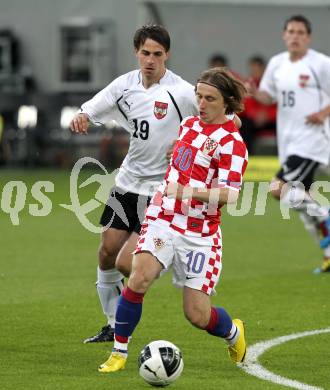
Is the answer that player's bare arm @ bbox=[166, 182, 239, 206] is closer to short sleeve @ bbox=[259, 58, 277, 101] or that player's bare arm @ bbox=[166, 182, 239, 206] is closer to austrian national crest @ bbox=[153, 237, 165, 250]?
austrian national crest @ bbox=[153, 237, 165, 250]

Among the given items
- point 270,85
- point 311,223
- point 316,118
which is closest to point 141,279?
point 311,223

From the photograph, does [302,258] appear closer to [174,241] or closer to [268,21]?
[174,241]

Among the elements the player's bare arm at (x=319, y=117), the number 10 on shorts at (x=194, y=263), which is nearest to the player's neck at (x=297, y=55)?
the player's bare arm at (x=319, y=117)

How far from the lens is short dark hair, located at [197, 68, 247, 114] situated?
8.24 meters

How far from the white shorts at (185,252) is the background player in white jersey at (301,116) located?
5404mm

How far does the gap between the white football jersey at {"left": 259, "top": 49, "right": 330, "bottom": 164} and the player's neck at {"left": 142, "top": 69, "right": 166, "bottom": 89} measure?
4.84 meters

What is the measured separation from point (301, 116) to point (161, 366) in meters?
6.65

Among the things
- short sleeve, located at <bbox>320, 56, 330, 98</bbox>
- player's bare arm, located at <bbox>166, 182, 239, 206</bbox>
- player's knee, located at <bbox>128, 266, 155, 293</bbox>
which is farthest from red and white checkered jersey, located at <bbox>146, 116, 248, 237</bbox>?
short sleeve, located at <bbox>320, 56, 330, 98</bbox>

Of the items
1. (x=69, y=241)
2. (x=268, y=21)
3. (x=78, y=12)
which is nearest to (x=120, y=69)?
(x=78, y=12)

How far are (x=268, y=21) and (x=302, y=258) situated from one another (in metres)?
13.4

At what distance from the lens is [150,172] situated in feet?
30.6

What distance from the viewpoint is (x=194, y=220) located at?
8258 mm

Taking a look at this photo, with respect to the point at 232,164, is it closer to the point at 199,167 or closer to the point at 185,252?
the point at 199,167

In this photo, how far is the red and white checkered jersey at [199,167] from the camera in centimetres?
816
